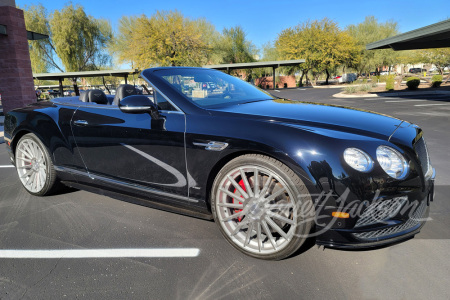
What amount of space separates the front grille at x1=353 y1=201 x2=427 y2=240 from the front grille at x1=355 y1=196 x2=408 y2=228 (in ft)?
0.23

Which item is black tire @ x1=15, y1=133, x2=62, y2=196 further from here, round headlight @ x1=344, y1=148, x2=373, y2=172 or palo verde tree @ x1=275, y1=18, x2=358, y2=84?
palo verde tree @ x1=275, y1=18, x2=358, y2=84

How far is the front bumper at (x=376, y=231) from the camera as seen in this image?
2064mm

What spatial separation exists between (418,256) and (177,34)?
36.5 meters

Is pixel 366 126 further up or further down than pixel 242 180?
further up

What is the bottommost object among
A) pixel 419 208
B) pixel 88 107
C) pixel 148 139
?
pixel 419 208

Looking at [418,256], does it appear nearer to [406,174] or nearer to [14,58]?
[406,174]

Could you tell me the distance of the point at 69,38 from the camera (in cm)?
3956

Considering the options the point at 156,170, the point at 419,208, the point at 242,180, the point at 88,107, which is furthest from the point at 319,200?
the point at 88,107

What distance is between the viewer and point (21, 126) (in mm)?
3785

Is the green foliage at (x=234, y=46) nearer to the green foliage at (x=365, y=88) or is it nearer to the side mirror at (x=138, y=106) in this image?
the green foliage at (x=365, y=88)

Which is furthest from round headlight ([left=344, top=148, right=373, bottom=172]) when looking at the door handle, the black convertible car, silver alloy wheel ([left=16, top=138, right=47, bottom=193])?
silver alloy wheel ([left=16, top=138, right=47, bottom=193])

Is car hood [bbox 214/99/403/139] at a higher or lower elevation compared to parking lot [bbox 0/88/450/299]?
higher

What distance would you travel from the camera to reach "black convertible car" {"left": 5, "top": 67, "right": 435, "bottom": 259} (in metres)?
2.05

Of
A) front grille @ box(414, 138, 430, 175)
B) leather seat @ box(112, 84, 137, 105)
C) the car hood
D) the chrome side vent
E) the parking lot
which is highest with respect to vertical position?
leather seat @ box(112, 84, 137, 105)
